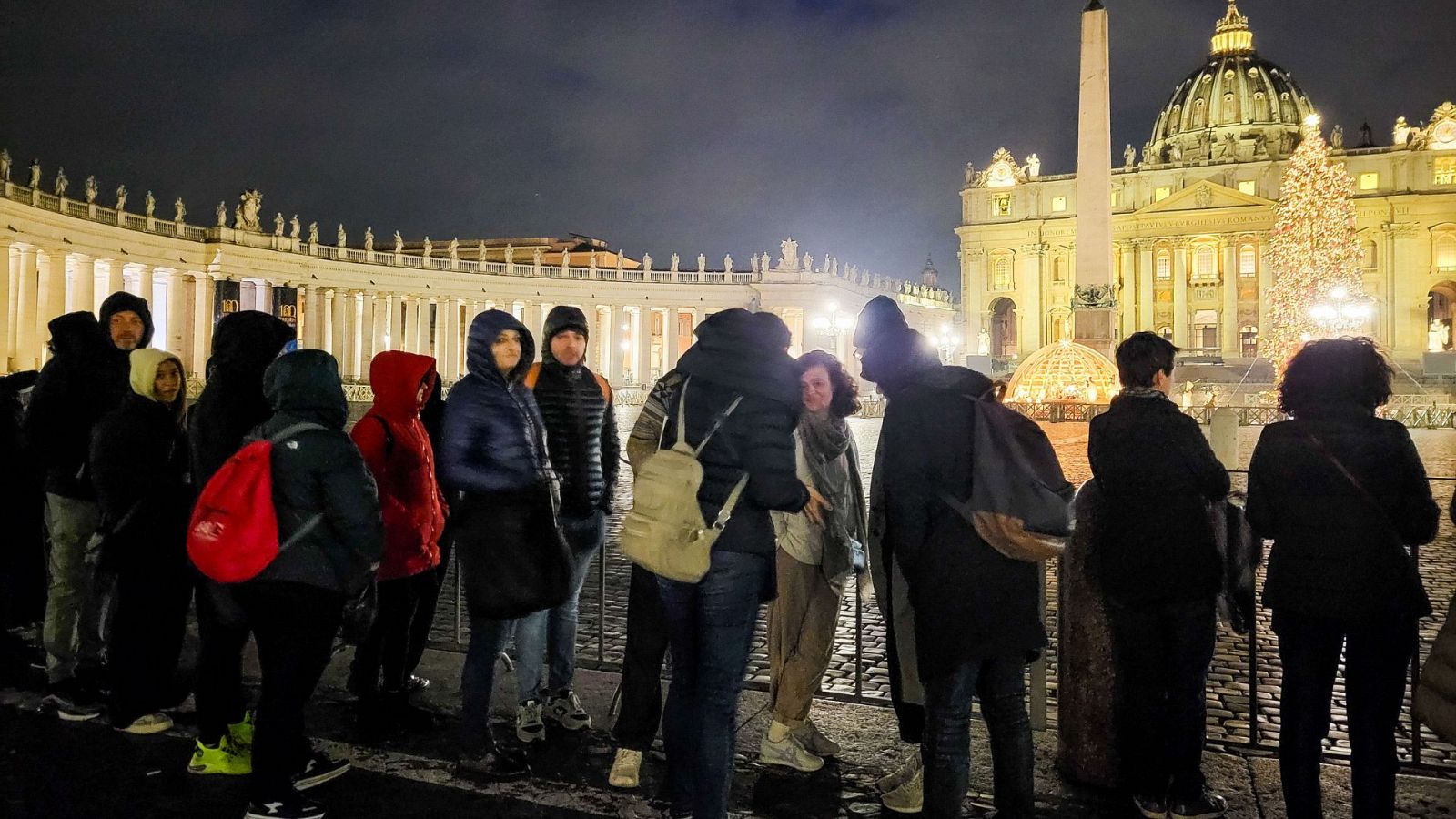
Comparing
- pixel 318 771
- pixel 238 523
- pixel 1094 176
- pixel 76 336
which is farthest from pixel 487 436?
pixel 1094 176

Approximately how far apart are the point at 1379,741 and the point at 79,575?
6.96 m

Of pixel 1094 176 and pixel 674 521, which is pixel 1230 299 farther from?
pixel 674 521

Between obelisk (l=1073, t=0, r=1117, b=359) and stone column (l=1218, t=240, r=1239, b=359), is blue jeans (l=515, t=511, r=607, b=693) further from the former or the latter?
stone column (l=1218, t=240, r=1239, b=359)

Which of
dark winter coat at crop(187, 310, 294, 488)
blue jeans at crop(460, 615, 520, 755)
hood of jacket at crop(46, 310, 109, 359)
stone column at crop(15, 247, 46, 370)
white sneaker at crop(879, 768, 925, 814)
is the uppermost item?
stone column at crop(15, 247, 46, 370)

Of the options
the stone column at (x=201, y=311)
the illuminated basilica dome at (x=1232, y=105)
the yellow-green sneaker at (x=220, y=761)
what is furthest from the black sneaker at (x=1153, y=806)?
the illuminated basilica dome at (x=1232, y=105)

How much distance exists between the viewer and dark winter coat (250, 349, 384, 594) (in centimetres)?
425

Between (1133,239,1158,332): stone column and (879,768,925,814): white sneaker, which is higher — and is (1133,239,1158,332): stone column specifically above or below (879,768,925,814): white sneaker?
above

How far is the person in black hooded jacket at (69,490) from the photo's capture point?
602 cm

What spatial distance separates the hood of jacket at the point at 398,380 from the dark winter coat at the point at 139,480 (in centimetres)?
124

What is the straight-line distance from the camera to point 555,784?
480 cm

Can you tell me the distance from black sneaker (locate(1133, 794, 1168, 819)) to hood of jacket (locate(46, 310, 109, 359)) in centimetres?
644

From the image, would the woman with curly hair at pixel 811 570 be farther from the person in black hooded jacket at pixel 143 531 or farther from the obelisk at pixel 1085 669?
the person in black hooded jacket at pixel 143 531

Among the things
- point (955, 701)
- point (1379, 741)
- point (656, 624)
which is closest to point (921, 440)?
point (955, 701)

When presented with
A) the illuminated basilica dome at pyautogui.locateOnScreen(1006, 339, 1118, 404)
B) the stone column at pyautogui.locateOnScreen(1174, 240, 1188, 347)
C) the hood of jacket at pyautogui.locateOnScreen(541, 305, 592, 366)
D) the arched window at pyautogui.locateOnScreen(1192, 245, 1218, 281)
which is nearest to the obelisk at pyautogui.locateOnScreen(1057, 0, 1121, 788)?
the hood of jacket at pyautogui.locateOnScreen(541, 305, 592, 366)
